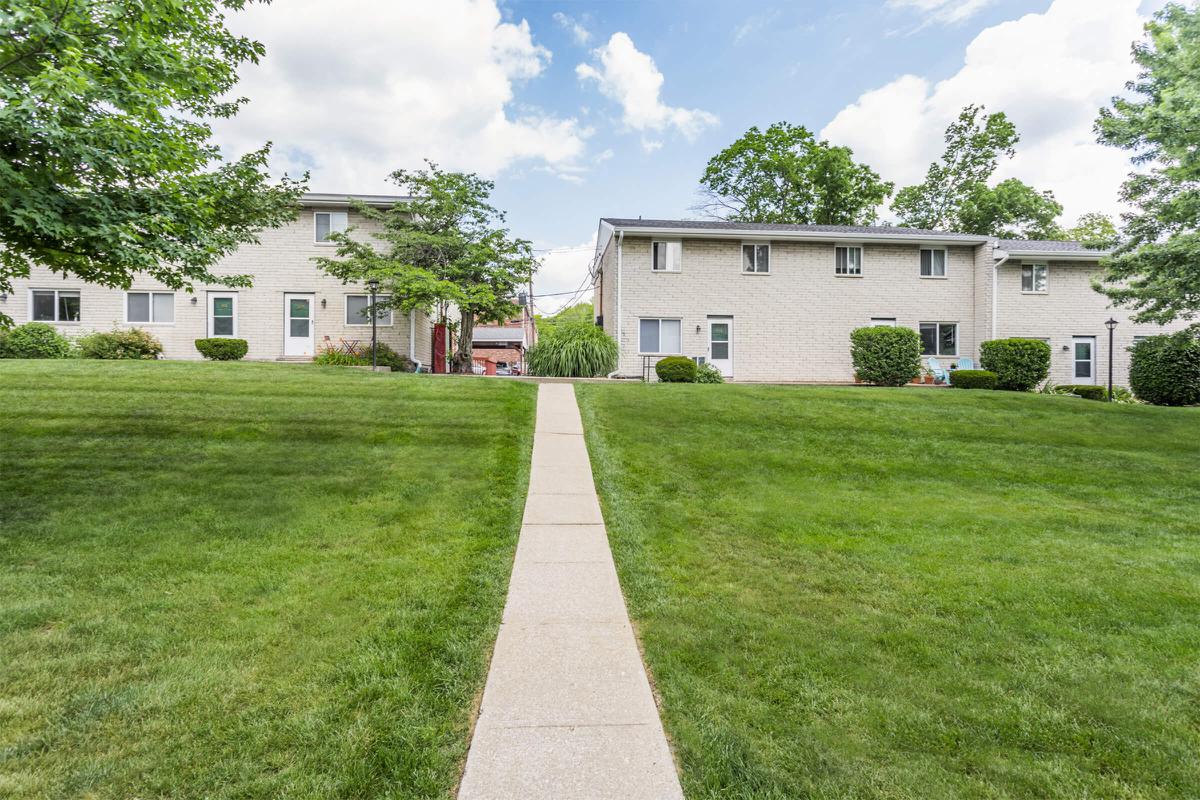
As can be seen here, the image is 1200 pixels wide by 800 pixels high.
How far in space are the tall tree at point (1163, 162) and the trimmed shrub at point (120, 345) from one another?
2324cm

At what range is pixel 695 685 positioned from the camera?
2.52 metres

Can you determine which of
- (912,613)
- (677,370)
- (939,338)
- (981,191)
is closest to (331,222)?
(677,370)

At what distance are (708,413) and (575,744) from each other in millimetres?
7947

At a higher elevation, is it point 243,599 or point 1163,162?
point 1163,162

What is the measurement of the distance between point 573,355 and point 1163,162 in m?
13.1

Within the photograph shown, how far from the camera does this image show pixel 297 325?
58.1 feet

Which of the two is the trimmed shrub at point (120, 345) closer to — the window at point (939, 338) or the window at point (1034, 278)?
the window at point (939, 338)

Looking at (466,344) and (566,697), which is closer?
(566,697)

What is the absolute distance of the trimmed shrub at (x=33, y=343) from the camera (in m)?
15.2

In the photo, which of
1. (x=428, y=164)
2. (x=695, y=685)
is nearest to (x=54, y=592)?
(x=695, y=685)

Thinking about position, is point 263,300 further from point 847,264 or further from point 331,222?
point 847,264

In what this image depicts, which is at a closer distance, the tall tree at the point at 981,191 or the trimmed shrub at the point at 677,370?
the trimmed shrub at the point at 677,370

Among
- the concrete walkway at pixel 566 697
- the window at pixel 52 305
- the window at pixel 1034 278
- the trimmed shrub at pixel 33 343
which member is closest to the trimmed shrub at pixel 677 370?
the concrete walkway at pixel 566 697

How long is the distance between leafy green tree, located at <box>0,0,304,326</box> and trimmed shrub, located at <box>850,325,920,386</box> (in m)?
15.6
